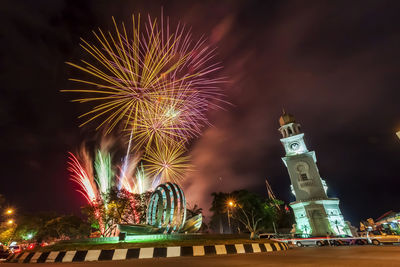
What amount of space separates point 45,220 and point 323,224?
71.4 m

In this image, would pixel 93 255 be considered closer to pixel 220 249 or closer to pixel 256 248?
pixel 220 249

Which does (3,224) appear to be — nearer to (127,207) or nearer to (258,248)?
(127,207)

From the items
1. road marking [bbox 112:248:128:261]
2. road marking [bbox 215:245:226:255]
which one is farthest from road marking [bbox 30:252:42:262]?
road marking [bbox 215:245:226:255]

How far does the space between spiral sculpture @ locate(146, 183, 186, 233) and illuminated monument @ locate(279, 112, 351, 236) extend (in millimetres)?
40317

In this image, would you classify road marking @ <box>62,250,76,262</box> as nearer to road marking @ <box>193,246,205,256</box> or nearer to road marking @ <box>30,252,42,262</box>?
road marking @ <box>30,252,42,262</box>

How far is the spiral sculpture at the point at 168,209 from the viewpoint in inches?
625

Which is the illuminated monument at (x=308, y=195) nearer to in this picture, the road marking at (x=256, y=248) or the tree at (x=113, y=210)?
the tree at (x=113, y=210)

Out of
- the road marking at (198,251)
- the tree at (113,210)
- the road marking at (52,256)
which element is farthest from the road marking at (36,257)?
the tree at (113,210)

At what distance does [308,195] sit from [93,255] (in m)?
51.9

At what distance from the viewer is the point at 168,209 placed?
1620cm

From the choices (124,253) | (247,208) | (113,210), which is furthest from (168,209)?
(247,208)

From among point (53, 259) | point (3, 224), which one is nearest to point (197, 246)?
point (53, 259)

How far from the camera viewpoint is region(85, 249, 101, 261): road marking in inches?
335

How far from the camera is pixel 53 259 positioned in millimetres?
8766
